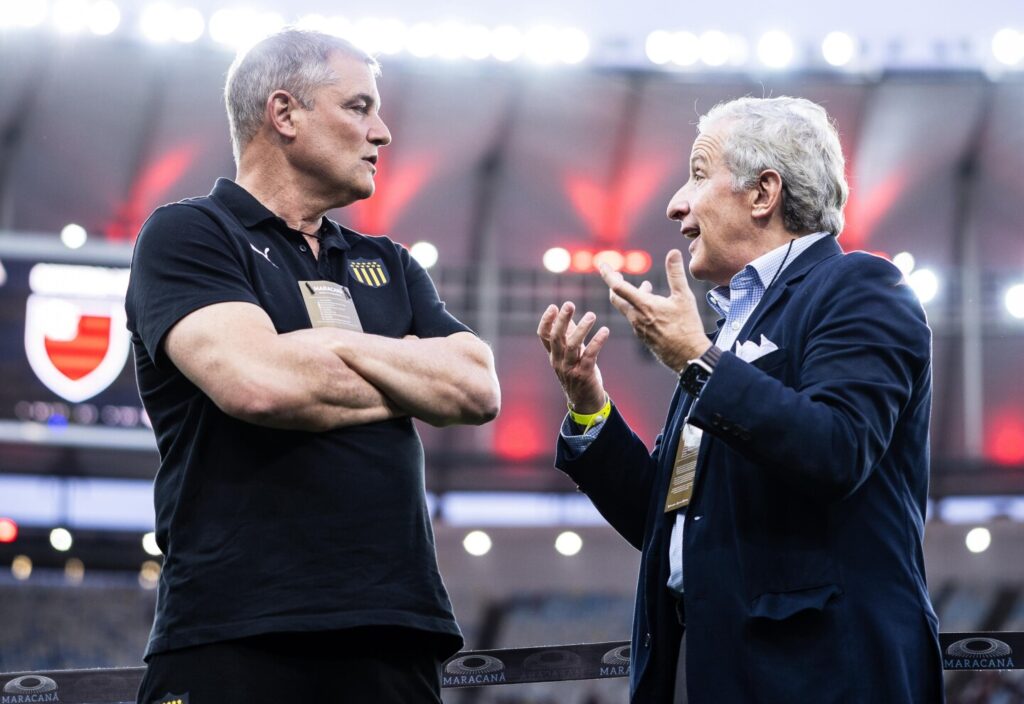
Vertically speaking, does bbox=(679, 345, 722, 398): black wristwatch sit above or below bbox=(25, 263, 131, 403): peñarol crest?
above

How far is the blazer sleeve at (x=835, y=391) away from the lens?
6.24 ft

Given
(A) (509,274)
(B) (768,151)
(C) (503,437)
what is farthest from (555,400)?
(B) (768,151)

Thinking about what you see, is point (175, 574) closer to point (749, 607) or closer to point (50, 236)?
point (749, 607)

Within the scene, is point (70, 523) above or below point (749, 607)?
below

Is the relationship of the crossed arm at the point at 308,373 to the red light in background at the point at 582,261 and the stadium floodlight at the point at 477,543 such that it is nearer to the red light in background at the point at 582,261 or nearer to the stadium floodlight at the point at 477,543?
the stadium floodlight at the point at 477,543

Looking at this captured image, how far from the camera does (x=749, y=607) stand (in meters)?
2.01

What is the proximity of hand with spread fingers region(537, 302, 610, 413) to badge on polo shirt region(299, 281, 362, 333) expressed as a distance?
430 millimetres

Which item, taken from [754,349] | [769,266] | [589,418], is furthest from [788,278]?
[589,418]

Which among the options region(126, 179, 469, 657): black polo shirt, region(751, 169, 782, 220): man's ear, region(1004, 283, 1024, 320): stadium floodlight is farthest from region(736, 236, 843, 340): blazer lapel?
region(1004, 283, 1024, 320): stadium floodlight

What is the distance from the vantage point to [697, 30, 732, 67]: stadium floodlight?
11909 millimetres

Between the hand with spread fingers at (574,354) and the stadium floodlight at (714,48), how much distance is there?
33.0ft

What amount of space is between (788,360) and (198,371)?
106 centimetres

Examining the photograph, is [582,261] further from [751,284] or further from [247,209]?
[247,209]

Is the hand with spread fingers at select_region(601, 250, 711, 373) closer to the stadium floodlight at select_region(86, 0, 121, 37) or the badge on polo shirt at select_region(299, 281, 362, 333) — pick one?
the badge on polo shirt at select_region(299, 281, 362, 333)
